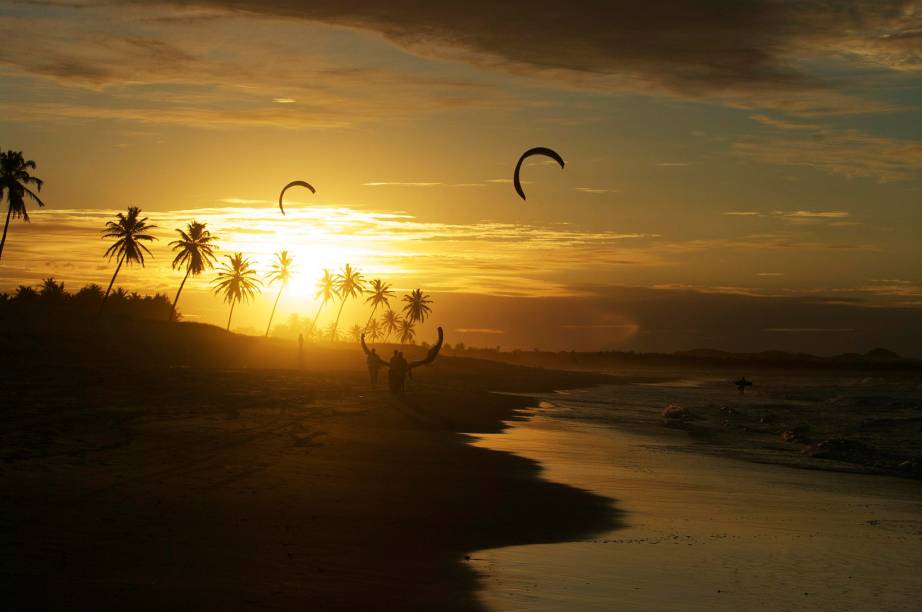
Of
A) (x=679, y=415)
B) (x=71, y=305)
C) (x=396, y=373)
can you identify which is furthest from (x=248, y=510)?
(x=71, y=305)

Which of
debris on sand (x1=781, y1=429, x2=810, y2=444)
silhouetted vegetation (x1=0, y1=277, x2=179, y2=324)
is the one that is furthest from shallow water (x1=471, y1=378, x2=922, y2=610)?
silhouetted vegetation (x1=0, y1=277, x2=179, y2=324)

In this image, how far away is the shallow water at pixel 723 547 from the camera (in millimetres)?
9195

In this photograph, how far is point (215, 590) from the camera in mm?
8188

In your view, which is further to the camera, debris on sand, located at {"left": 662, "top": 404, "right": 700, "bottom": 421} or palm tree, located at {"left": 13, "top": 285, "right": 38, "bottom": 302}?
palm tree, located at {"left": 13, "top": 285, "right": 38, "bottom": 302}

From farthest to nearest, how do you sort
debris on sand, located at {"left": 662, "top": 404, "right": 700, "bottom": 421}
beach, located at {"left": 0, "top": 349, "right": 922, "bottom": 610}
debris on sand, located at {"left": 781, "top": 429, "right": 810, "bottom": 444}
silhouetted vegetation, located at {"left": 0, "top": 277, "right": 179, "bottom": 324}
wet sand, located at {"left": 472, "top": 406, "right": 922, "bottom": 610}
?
silhouetted vegetation, located at {"left": 0, "top": 277, "right": 179, "bottom": 324}
debris on sand, located at {"left": 662, "top": 404, "right": 700, "bottom": 421}
debris on sand, located at {"left": 781, "top": 429, "right": 810, "bottom": 444}
wet sand, located at {"left": 472, "top": 406, "right": 922, "bottom": 610}
beach, located at {"left": 0, "top": 349, "right": 922, "bottom": 610}

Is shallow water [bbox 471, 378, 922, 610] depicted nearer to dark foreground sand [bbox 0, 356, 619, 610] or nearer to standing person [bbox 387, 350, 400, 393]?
dark foreground sand [bbox 0, 356, 619, 610]

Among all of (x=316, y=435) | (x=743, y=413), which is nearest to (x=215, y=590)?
(x=316, y=435)

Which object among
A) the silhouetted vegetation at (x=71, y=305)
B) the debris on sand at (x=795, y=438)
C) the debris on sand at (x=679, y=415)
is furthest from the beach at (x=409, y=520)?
the silhouetted vegetation at (x=71, y=305)

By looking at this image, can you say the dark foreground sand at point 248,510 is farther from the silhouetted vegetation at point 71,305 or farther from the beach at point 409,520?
the silhouetted vegetation at point 71,305

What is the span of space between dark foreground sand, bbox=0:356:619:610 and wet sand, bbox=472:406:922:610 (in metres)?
0.65

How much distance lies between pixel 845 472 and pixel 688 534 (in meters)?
10.7

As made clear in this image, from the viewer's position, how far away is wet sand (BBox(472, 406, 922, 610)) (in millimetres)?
9180

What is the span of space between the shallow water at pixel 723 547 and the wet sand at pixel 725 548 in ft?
0.07

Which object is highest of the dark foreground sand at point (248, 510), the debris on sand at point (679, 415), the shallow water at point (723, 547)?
the debris on sand at point (679, 415)
